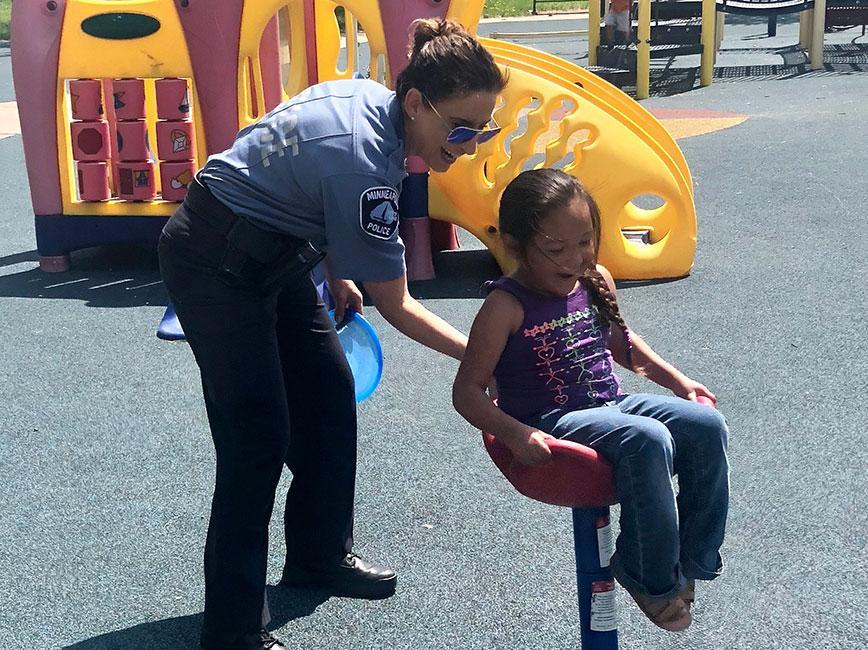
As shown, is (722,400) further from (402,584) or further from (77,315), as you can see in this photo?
(77,315)

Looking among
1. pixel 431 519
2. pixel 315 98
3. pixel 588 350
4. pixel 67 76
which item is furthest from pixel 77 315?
pixel 588 350

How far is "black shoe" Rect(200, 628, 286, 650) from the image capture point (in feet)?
9.53

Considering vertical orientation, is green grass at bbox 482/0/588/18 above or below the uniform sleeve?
above

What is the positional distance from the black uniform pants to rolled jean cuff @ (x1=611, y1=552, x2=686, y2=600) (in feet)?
2.98

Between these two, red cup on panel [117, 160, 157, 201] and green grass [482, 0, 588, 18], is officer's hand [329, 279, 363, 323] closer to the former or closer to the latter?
red cup on panel [117, 160, 157, 201]

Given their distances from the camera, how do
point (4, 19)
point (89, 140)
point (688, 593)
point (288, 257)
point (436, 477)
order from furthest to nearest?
point (4, 19), point (89, 140), point (436, 477), point (288, 257), point (688, 593)

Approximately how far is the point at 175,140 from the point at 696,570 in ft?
17.0

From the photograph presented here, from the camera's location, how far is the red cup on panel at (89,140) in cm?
697

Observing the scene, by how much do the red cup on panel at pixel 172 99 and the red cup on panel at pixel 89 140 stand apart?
40cm

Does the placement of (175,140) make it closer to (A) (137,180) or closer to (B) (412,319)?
(A) (137,180)

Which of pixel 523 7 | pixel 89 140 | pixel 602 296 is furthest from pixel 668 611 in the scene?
pixel 523 7

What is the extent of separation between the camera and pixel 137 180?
6961 mm

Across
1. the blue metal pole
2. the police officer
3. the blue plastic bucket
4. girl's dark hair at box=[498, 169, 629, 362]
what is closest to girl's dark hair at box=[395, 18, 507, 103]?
the police officer

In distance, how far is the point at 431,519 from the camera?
3.71m
